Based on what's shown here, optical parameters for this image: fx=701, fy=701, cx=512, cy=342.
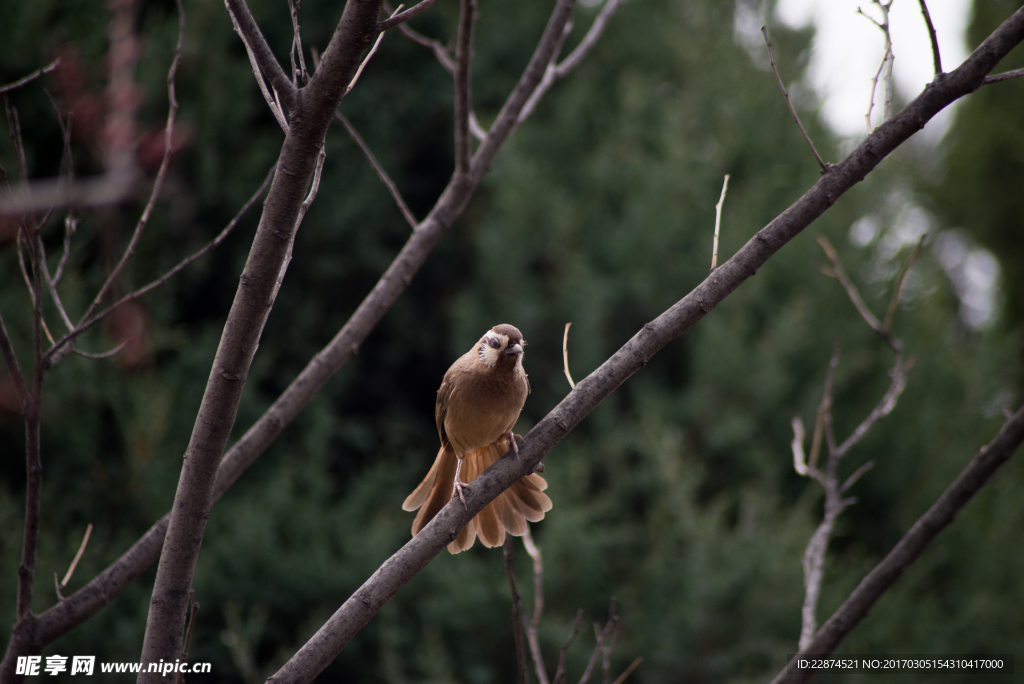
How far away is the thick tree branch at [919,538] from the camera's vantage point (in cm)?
182

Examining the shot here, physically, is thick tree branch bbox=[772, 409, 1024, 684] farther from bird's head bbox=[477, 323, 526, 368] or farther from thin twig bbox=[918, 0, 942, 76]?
bird's head bbox=[477, 323, 526, 368]

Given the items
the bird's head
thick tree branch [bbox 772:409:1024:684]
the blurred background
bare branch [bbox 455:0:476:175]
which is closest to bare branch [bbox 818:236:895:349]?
thick tree branch [bbox 772:409:1024:684]

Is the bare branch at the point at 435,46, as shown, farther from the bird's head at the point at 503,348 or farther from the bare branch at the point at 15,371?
the bare branch at the point at 15,371

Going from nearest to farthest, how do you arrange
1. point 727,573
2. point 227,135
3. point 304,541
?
point 727,573
point 304,541
point 227,135

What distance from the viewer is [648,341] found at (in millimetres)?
1785

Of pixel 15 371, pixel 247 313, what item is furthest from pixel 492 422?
pixel 15 371

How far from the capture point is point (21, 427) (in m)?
4.10

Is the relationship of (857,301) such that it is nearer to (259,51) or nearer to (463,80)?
(463,80)

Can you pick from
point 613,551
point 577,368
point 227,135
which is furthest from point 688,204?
point 227,135

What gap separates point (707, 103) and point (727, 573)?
14.9 feet

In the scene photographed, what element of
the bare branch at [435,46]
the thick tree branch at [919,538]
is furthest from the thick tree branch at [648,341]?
the bare branch at [435,46]

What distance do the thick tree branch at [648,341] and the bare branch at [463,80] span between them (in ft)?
3.94

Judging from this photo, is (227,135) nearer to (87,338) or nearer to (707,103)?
(87,338)

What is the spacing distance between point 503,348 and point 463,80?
101 centimetres
